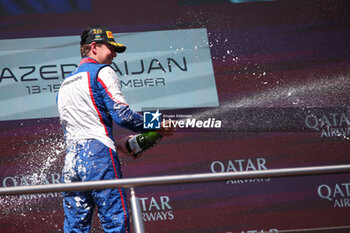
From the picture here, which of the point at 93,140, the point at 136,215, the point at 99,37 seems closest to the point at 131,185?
the point at 136,215

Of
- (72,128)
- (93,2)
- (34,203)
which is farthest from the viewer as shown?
(93,2)

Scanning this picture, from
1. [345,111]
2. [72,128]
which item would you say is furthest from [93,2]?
[345,111]

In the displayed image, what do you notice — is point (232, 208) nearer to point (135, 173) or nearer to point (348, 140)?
point (135, 173)

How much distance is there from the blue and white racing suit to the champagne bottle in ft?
0.17

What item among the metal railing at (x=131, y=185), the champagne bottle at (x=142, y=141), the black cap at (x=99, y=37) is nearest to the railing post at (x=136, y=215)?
the metal railing at (x=131, y=185)

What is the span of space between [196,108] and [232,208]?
684mm

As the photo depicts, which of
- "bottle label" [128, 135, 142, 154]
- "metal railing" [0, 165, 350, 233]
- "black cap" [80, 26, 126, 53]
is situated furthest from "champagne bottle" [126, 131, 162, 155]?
"metal railing" [0, 165, 350, 233]

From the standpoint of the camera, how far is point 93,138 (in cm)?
228

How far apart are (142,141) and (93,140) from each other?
21 centimetres

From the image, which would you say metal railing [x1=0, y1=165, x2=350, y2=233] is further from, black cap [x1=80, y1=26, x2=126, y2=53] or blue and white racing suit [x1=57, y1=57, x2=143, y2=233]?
black cap [x1=80, y1=26, x2=126, y2=53]

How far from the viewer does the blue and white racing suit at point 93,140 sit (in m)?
2.18

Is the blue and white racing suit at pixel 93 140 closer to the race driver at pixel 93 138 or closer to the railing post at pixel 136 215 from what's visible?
the race driver at pixel 93 138

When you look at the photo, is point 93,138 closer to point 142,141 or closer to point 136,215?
point 142,141

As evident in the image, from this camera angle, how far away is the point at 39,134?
3.46 m
